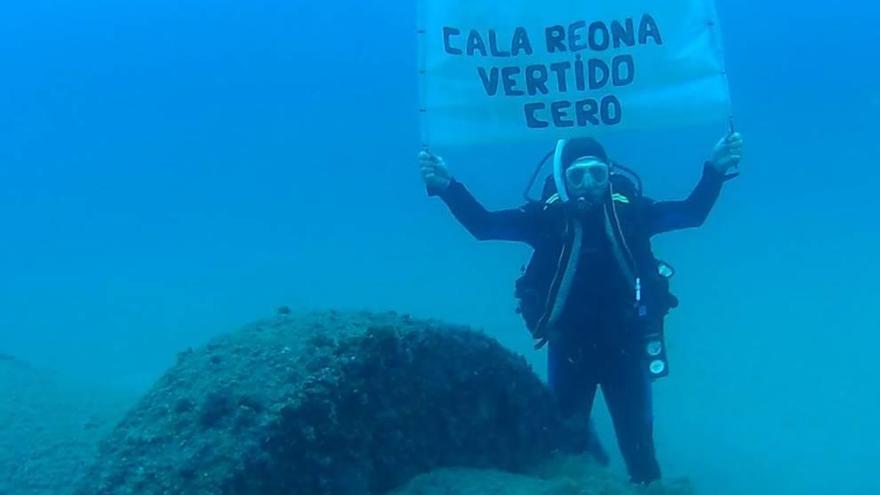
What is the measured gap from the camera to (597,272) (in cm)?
582

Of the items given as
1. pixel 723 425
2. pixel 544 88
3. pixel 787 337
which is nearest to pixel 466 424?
pixel 544 88

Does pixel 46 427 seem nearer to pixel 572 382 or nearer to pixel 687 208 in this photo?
pixel 572 382

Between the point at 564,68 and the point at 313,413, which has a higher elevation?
the point at 564,68

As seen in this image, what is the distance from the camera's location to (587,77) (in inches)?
235

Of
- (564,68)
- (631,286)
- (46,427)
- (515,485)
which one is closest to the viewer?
(515,485)

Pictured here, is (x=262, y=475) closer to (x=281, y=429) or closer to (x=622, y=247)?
(x=281, y=429)

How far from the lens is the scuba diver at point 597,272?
19.0 ft

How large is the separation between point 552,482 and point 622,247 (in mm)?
1924

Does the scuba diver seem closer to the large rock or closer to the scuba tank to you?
the scuba tank

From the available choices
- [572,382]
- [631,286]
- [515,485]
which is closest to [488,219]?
[631,286]

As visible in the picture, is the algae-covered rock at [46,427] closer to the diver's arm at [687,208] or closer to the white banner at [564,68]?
the white banner at [564,68]

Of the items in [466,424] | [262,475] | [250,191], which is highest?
[250,191]

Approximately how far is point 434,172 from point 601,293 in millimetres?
1437

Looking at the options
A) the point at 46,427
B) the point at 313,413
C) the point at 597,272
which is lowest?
the point at 313,413
